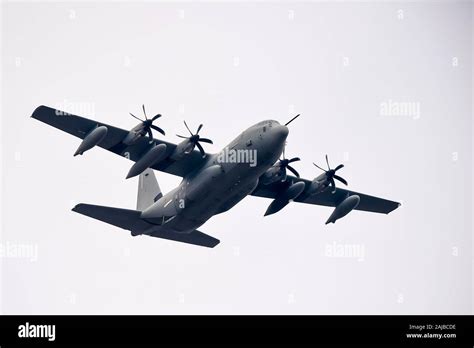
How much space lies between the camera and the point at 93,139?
101 feet

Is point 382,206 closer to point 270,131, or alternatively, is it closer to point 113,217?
point 270,131

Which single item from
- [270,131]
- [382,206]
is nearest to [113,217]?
[270,131]

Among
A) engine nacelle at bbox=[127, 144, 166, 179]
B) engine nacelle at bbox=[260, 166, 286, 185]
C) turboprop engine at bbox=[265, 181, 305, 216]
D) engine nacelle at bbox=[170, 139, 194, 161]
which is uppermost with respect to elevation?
engine nacelle at bbox=[170, 139, 194, 161]

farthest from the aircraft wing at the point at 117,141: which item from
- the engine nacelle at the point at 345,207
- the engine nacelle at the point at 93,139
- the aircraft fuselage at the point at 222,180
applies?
the engine nacelle at the point at 345,207

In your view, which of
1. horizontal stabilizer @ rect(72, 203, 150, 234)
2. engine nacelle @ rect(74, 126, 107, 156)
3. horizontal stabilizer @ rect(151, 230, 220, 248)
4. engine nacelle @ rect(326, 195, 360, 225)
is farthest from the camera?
engine nacelle @ rect(326, 195, 360, 225)

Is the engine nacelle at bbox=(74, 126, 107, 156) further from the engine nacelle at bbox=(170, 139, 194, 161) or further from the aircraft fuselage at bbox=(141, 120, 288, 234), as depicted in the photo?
the aircraft fuselage at bbox=(141, 120, 288, 234)

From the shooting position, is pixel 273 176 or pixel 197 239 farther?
pixel 197 239

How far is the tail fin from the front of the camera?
38.5m

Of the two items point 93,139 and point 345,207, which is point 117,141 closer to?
point 93,139

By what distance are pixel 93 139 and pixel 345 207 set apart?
14.9 m

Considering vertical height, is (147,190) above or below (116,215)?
above

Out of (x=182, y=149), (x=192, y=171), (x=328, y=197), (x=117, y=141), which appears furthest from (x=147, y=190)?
(x=328, y=197)

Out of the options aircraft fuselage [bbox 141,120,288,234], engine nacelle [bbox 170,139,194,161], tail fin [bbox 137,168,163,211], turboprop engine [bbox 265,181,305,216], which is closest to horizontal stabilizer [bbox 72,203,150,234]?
aircraft fuselage [bbox 141,120,288,234]

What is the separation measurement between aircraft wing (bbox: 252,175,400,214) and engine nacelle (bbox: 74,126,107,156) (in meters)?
10.4
